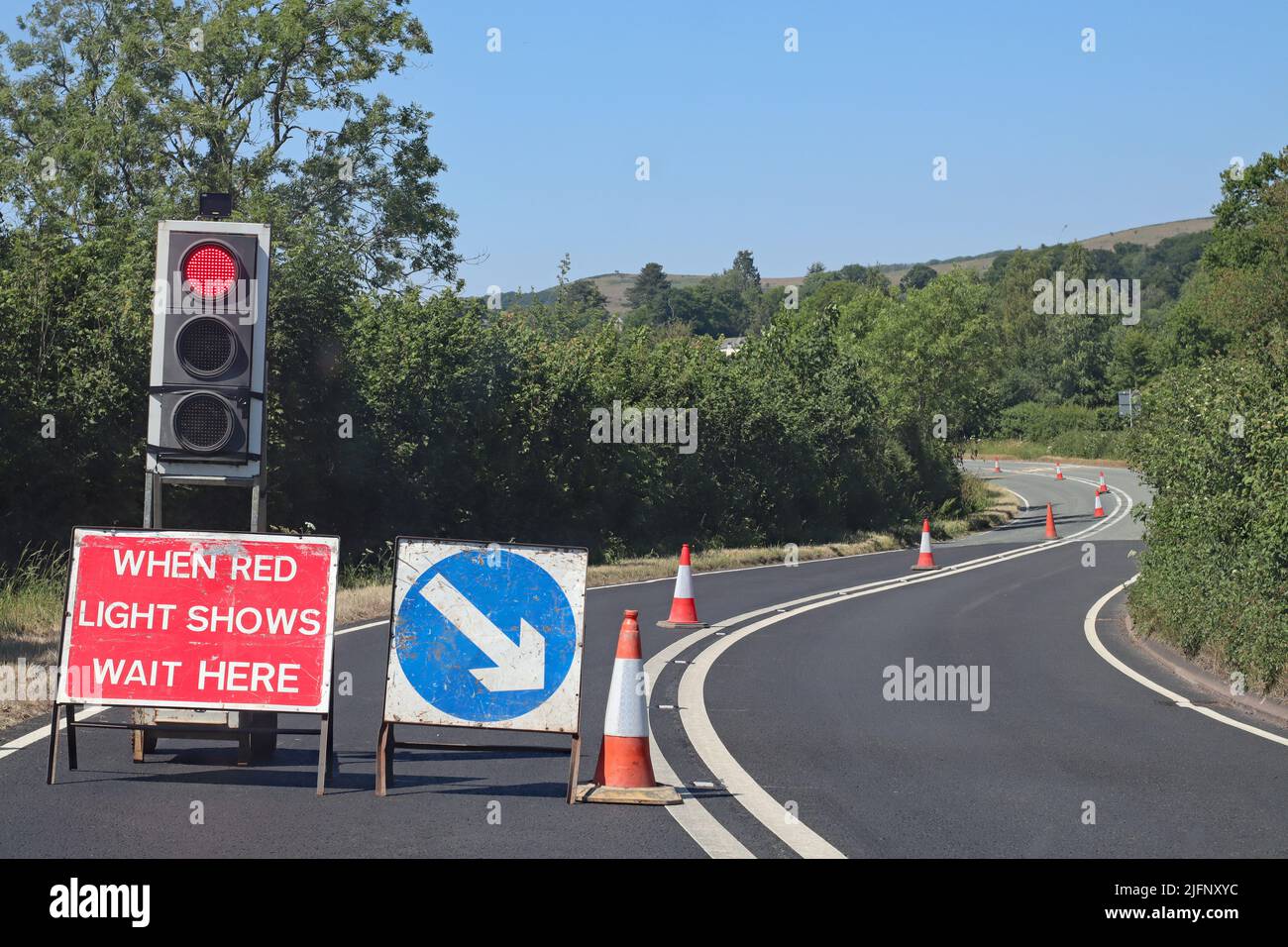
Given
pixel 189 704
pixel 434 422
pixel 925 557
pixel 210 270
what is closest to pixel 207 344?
pixel 210 270

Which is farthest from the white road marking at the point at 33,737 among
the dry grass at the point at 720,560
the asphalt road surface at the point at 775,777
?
the dry grass at the point at 720,560

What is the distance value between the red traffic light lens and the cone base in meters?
3.57

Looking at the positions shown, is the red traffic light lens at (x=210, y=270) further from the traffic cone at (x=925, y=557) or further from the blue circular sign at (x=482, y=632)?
the traffic cone at (x=925, y=557)

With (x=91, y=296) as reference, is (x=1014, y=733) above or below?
below

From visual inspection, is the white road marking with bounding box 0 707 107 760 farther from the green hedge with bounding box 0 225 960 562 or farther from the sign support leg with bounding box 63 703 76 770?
the green hedge with bounding box 0 225 960 562

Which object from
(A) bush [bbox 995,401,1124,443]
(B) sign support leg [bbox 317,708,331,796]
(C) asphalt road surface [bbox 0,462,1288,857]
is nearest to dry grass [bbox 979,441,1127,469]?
(A) bush [bbox 995,401,1124,443]

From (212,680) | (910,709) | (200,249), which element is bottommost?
(910,709)

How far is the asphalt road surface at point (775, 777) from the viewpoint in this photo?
271 inches

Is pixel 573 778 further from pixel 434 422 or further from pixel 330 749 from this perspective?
pixel 434 422

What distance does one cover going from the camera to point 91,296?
24.1m

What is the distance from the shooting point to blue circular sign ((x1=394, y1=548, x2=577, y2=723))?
26.0ft
